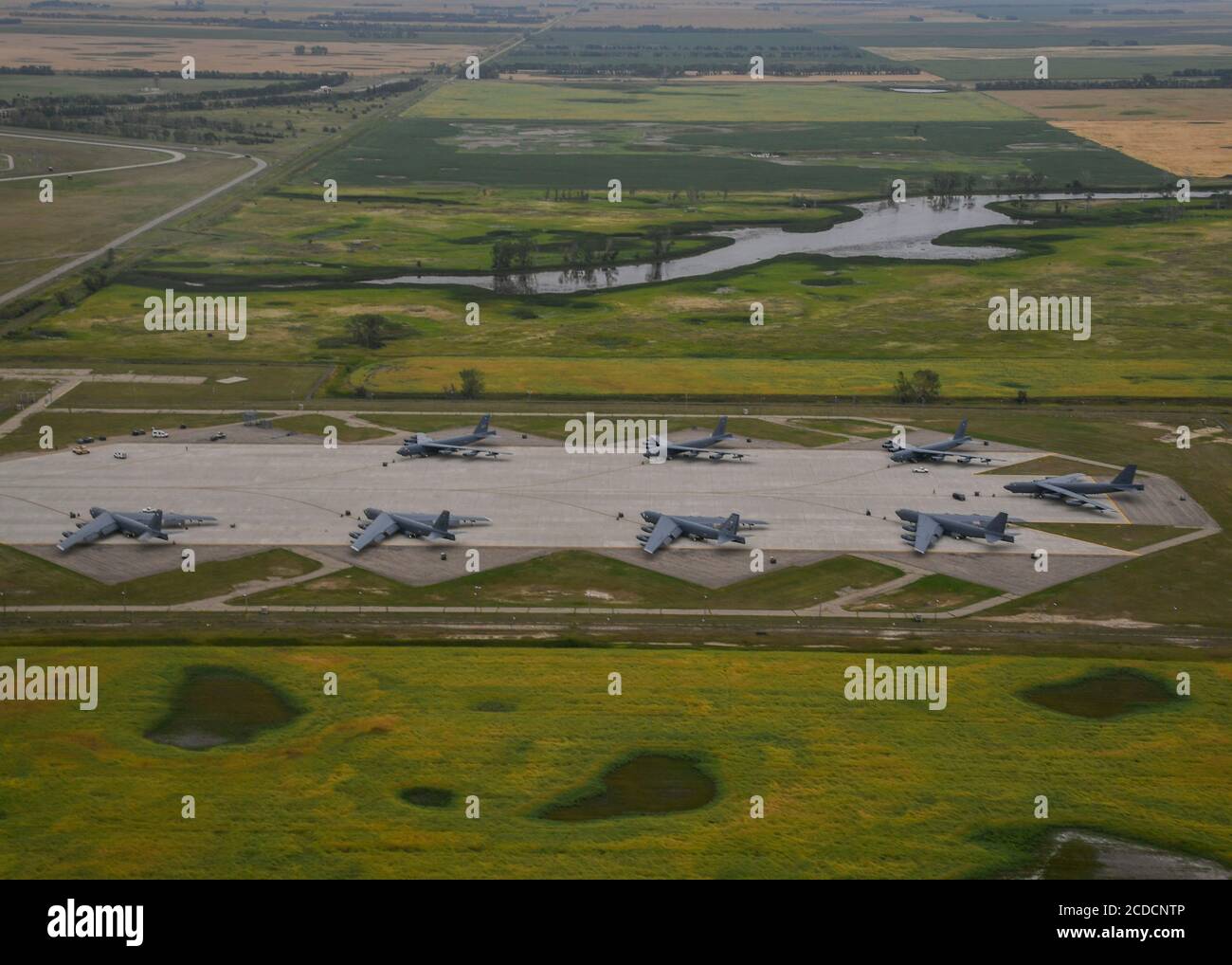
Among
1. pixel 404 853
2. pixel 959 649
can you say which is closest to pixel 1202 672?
pixel 959 649

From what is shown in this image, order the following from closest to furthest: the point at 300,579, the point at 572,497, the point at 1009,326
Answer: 1. the point at 300,579
2. the point at 572,497
3. the point at 1009,326

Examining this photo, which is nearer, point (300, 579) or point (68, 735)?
point (68, 735)

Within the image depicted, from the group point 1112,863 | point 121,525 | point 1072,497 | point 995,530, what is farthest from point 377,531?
point 1112,863

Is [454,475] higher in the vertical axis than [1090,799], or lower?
higher

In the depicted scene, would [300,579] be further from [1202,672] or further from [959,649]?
[1202,672]

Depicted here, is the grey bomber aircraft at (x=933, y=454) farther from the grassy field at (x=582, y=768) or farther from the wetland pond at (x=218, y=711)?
the wetland pond at (x=218, y=711)
